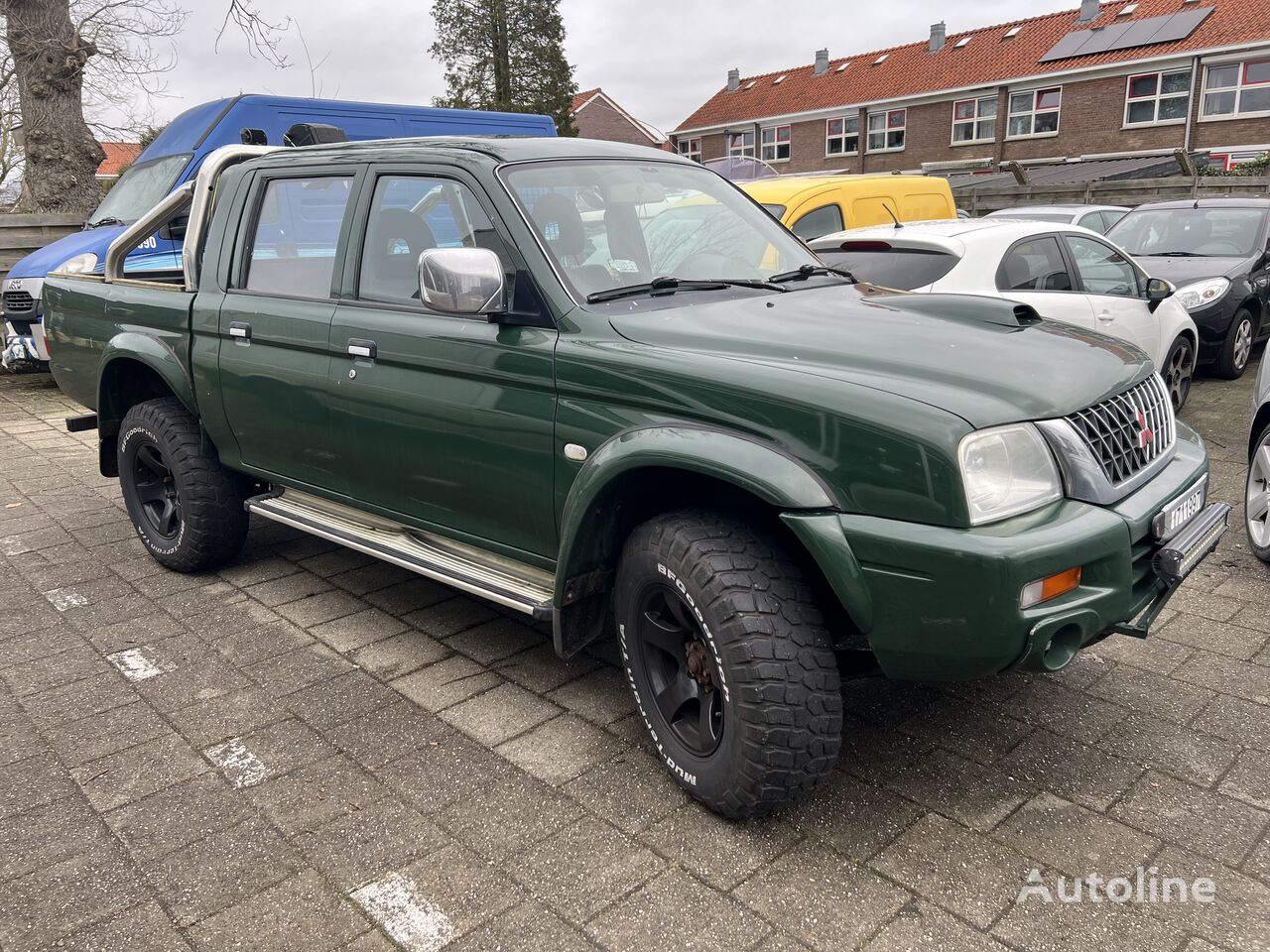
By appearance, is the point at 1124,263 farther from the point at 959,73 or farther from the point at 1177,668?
the point at 959,73

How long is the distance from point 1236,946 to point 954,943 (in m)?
0.64

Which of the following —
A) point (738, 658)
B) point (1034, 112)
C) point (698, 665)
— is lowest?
point (698, 665)

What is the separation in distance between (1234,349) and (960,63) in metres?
34.9

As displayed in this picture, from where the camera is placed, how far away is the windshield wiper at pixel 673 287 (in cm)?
319

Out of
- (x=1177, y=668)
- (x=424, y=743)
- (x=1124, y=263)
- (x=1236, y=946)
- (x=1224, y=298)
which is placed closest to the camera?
(x=1236, y=946)

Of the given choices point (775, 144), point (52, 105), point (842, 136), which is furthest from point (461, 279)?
point (775, 144)

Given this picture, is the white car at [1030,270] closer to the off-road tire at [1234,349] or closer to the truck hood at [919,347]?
the off-road tire at [1234,349]

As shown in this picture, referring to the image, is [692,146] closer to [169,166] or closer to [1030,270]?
[169,166]

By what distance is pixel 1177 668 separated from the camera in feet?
12.0

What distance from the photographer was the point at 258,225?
4320mm

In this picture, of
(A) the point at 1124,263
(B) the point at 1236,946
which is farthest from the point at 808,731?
(A) the point at 1124,263

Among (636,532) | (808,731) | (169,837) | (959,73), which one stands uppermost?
(959,73)

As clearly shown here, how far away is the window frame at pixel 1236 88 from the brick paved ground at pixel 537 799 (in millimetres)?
33750

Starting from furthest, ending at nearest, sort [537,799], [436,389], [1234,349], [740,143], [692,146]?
1. [692,146]
2. [740,143]
3. [1234,349]
4. [436,389]
5. [537,799]
